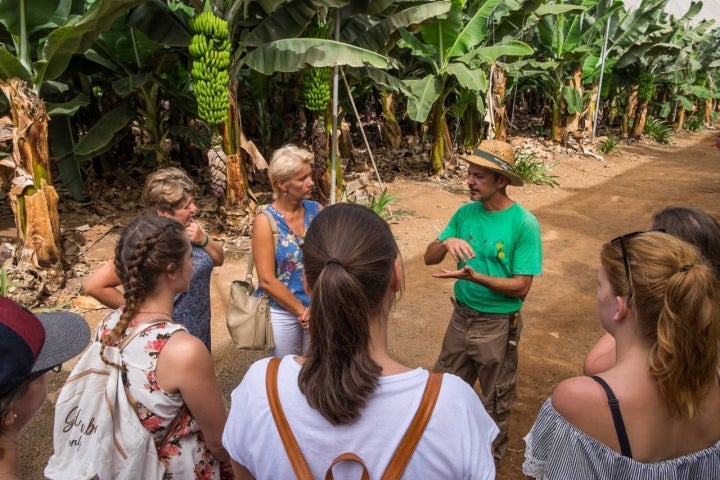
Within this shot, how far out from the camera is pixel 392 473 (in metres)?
1.18

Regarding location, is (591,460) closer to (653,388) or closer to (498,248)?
(653,388)

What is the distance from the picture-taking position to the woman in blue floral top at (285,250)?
9.09 feet

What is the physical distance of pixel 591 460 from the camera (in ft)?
4.76

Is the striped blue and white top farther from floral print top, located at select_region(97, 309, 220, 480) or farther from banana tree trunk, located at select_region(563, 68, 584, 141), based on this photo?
banana tree trunk, located at select_region(563, 68, 584, 141)

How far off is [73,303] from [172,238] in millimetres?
4069

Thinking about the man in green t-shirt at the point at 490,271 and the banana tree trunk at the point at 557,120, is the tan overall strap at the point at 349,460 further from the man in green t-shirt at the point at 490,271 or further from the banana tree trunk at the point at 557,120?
the banana tree trunk at the point at 557,120

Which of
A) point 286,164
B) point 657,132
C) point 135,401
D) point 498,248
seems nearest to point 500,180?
point 498,248

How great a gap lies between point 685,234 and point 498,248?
886 mm

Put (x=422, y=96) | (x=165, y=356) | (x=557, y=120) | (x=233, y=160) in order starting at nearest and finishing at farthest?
(x=165, y=356)
(x=233, y=160)
(x=422, y=96)
(x=557, y=120)

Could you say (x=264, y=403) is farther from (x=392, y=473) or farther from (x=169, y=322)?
(x=169, y=322)

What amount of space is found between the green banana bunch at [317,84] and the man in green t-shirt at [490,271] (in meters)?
5.12

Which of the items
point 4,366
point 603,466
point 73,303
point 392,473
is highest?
point 4,366

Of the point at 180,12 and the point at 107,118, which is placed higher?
the point at 180,12

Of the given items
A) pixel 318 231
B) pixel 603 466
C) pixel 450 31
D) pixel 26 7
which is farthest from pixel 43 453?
pixel 450 31
